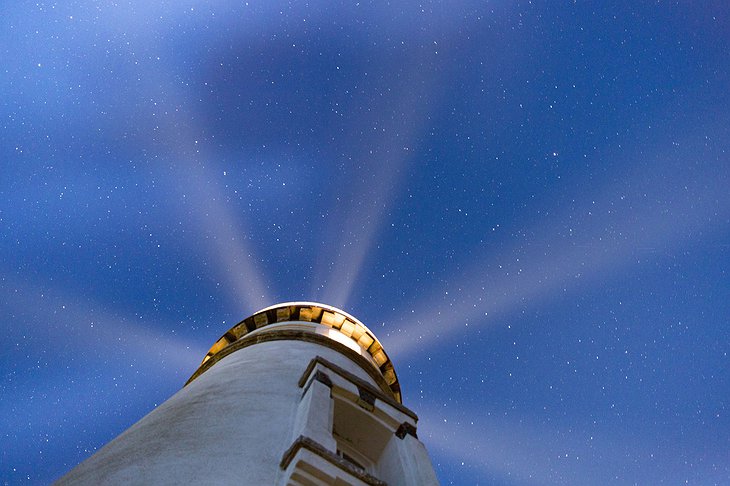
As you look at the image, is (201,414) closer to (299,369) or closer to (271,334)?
(299,369)

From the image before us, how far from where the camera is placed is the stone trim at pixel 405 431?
12.3 metres

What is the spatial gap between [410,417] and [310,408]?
10.7 ft

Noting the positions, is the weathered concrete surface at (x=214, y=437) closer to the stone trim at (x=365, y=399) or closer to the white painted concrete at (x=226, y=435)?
the white painted concrete at (x=226, y=435)

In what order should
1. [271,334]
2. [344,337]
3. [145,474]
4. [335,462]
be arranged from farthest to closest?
[344,337] → [271,334] → [335,462] → [145,474]

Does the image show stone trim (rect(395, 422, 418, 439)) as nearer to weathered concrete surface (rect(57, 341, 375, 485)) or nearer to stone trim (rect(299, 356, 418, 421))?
stone trim (rect(299, 356, 418, 421))

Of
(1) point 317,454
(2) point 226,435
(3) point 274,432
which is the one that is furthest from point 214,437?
(1) point 317,454

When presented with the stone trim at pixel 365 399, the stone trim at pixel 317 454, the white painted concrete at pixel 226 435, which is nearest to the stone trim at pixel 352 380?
the stone trim at pixel 365 399

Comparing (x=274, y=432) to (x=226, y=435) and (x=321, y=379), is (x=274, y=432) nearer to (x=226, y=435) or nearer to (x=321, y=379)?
(x=226, y=435)

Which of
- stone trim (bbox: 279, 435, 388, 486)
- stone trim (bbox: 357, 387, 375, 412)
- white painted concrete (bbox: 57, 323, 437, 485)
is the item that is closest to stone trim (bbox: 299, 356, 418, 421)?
stone trim (bbox: 357, 387, 375, 412)

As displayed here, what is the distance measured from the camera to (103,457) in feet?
30.1

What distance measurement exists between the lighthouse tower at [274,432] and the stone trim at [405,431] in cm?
2

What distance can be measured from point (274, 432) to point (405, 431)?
349 cm

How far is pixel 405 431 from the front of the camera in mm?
12438

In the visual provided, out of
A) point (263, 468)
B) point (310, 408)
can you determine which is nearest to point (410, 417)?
point (310, 408)
